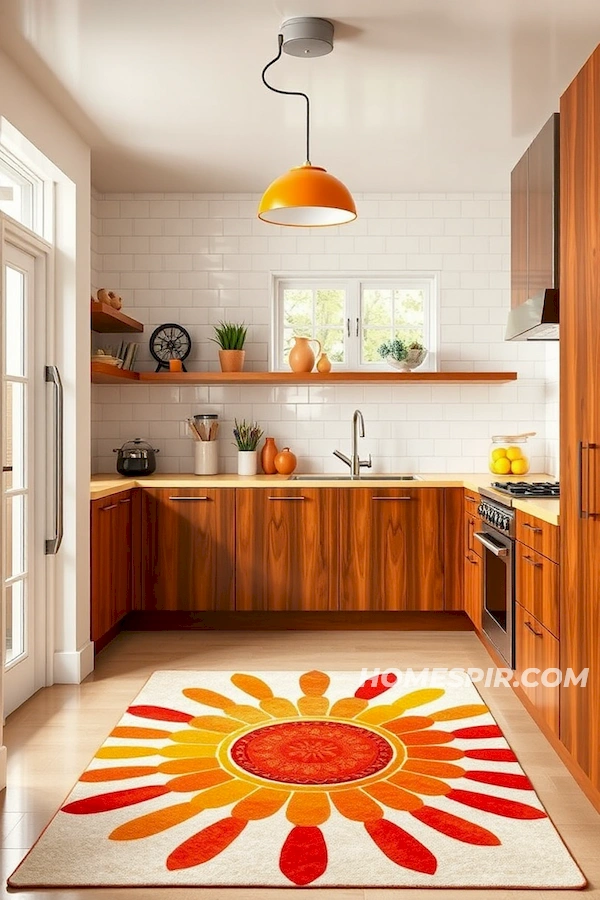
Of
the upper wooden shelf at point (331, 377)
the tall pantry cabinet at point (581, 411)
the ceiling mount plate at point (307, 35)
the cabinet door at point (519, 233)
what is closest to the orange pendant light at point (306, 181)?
the ceiling mount plate at point (307, 35)

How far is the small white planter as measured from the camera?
524 cm

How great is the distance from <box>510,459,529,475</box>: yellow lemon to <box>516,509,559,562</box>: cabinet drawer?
152cm

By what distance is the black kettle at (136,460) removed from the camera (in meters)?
5.13

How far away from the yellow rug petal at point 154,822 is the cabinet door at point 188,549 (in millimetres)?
2238

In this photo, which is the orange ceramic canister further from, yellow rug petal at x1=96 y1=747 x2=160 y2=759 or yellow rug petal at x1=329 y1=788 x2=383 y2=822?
yellow rug petal at x1=329 y1=788 x2=383 y2=822

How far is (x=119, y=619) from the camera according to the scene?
4.69 m

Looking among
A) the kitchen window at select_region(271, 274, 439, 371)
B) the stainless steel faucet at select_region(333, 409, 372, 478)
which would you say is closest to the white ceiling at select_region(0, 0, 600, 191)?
the kitchen window at select_region(271, 274, 439, 371)

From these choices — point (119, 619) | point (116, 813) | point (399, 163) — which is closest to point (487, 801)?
point (116, 813)

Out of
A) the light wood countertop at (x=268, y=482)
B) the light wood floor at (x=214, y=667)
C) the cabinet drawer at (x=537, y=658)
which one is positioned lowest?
the light wood floor at (x=214, y=667)

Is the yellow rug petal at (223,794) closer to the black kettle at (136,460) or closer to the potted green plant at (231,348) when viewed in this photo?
the black kettle at (136,460)

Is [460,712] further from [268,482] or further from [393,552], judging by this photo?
[268,482]

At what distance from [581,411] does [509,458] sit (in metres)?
2.38

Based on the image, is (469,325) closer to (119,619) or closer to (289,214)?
(289,214)

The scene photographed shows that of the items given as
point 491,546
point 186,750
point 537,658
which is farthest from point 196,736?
point 491,546
